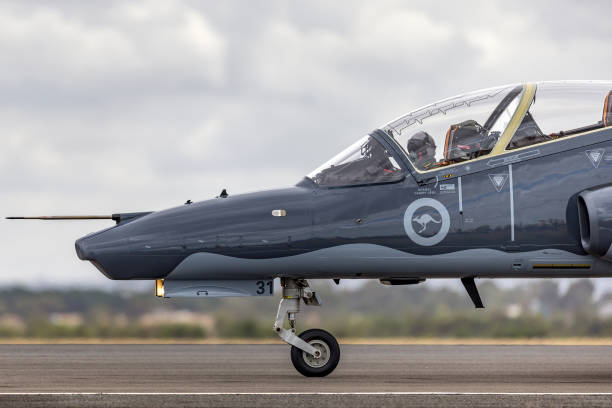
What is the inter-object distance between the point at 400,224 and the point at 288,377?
2.20 metres

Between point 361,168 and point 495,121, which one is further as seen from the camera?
point 495,121

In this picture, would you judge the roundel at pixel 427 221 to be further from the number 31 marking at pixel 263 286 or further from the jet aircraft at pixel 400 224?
the number 31 marking at pixel 263 286

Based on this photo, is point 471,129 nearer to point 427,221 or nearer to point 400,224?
point 427,221

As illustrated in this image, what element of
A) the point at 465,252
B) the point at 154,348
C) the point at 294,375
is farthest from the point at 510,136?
the point at 154,348

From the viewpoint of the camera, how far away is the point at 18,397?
9766 mm

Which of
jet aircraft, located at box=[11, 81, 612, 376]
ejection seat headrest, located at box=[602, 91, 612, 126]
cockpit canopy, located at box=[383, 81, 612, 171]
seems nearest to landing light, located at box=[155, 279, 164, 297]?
jet aircraft, located at box=[11, 81, 612, 376]

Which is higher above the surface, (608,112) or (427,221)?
(608,112)

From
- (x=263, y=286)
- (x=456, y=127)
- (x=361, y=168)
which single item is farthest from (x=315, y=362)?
(x=456, y=127)

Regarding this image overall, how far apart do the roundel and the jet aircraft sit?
0.04 ft

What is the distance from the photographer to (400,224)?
40.0 feet

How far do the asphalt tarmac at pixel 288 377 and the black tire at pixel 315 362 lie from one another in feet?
0.60

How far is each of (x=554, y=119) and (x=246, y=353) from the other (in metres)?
7.60

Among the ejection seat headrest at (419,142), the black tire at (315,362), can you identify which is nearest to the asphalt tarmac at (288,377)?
the black tire at (315,362)

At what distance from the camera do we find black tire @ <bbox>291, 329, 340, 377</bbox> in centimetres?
1230
